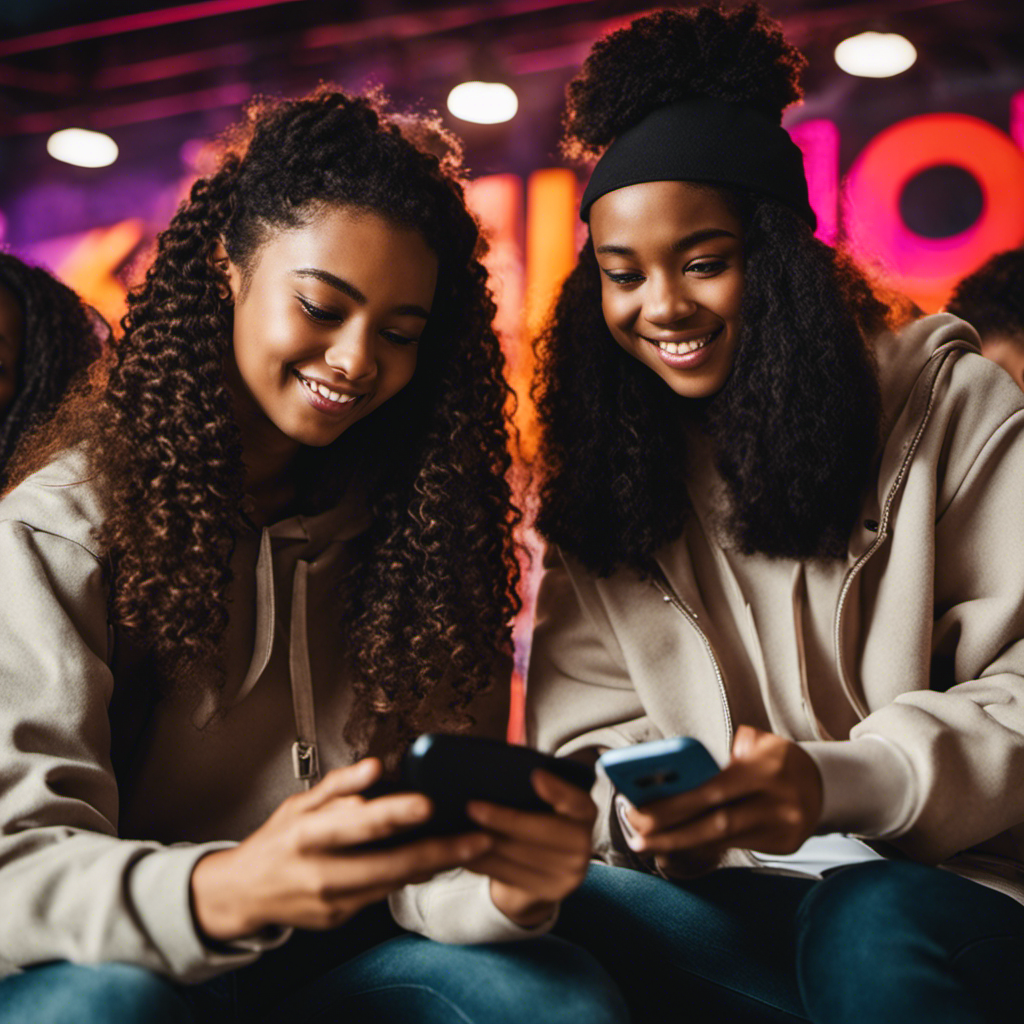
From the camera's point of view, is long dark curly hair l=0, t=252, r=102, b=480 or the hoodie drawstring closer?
the hoodie drawstring

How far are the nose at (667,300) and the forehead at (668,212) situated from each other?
0.05m

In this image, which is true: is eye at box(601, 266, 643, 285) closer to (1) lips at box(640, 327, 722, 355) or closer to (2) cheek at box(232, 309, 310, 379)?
(1) lips at box(640, 327, 722, 355)

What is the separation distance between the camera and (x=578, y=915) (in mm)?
1168

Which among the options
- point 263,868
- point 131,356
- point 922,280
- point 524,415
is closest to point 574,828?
point 263,868

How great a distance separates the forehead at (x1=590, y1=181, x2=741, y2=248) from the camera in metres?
1.25

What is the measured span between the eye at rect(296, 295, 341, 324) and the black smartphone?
579mm

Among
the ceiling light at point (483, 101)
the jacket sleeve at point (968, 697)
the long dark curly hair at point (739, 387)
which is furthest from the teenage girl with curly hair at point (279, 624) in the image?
the ceiling light at point (483, 101)

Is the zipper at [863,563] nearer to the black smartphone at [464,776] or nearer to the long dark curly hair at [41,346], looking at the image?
the black smartphone at [464,776]

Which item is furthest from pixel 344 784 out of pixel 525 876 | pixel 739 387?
pixel 739 387

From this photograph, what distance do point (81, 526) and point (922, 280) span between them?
9.24 ft

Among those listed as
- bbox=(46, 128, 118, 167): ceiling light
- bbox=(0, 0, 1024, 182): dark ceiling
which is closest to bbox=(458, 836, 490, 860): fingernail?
bbox=(0, 0, 1024, 182): dark ceiling

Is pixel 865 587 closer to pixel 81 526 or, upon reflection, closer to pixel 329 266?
pixel 329 266

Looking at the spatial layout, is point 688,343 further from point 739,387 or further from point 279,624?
point 279,624

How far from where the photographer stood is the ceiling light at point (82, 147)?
374 cm
